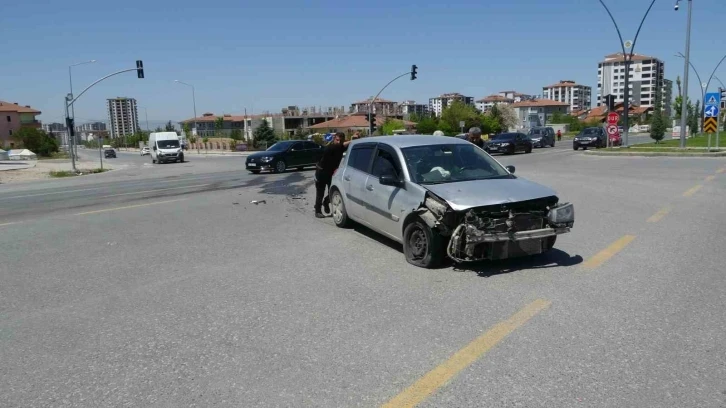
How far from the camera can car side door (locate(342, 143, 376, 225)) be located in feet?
27.9

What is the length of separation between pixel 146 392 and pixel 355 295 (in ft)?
7.96

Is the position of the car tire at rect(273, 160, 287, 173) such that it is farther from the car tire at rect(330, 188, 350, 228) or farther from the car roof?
the car roof

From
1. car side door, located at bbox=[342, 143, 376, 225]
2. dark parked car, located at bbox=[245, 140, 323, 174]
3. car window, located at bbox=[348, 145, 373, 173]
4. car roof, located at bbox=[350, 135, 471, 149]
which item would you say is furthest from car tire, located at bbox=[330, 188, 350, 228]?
dark parked car, located at bbox=[245, 140, 323, 174]

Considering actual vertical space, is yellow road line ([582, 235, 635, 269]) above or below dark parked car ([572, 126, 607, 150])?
below

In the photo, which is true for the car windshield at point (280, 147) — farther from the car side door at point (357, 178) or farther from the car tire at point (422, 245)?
the car tire at point (422, 245)

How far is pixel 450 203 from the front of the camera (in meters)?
6.23

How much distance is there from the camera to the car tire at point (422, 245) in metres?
6.50

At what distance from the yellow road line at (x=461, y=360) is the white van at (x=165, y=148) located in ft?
144

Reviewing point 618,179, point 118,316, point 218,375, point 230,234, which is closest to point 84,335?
point 118,316

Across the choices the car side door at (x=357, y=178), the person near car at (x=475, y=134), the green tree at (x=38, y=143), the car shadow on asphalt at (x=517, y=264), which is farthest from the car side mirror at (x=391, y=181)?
the green tree at (x=38, y=143)

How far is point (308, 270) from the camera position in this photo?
22.2 feet

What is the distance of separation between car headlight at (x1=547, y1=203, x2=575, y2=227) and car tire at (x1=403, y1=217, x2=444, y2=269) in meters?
1.28

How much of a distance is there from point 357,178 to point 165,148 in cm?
4061

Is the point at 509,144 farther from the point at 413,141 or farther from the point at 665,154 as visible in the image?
the point at 413,141
